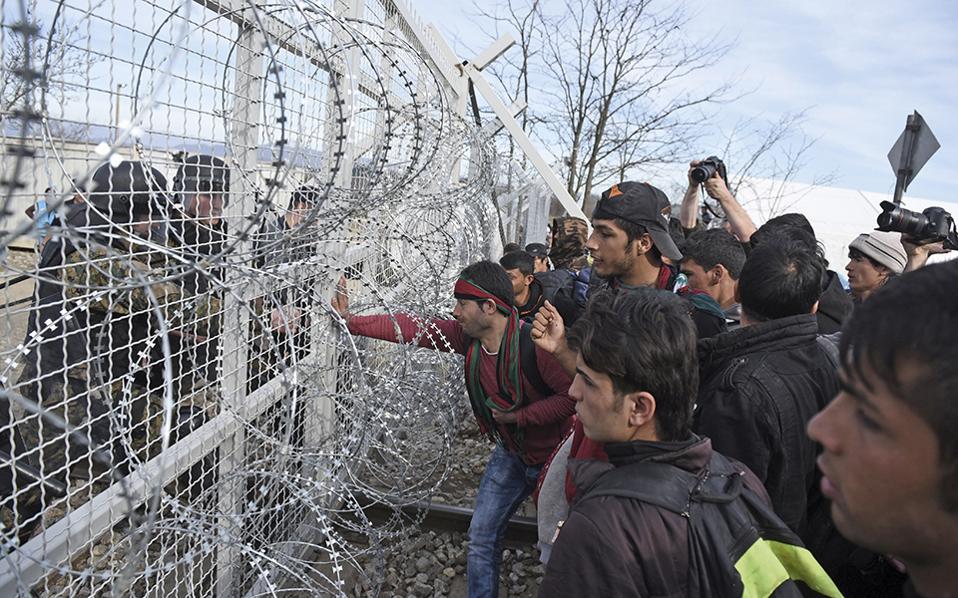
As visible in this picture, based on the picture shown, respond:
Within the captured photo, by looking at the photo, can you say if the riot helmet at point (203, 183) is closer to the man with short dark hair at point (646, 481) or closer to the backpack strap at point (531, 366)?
the man with short dark hair at point (646, 481)

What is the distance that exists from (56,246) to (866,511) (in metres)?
2.29

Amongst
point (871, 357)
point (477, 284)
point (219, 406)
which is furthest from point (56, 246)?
point (871, 357)

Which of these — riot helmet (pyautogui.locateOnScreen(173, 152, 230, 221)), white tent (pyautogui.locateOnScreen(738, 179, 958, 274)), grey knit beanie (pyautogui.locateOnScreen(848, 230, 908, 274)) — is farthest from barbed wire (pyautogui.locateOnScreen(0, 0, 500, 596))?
white tent (pyautogui.locateOnScreen(738, 179, 958, 274))

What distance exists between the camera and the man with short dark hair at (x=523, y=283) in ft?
13.8

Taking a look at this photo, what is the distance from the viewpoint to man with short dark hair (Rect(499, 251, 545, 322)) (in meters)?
4.22

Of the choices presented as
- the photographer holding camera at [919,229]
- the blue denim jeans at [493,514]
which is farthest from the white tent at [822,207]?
the blue denim jeans at [493,514]

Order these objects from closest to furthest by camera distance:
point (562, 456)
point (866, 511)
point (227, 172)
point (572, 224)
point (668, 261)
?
point (866, 511)
point (562, 456)
point (227, 172)
point (668, 261)
point (572, 224)

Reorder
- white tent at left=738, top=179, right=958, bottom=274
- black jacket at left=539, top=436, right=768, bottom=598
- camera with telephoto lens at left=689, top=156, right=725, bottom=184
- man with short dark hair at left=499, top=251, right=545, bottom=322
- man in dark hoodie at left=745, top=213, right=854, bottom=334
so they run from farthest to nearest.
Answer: white tent at left=738, top=179, right=958, bottom=274 → man with short dark hair at left=499, top=251, right=545, bottom=322 → camera with telephoto lens at left=689, top=156, right=725, bottom=184 → man in dark hoodie at left=745, top=213, right=854, bottom=334 → black jacket at left=539, top=436, right=768, bottom=598

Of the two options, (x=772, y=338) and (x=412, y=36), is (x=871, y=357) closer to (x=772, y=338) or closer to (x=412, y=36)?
(x=772, y=338)

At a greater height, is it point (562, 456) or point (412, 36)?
point (412, 36)

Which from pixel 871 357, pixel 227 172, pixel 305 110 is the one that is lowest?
pixel 871 357

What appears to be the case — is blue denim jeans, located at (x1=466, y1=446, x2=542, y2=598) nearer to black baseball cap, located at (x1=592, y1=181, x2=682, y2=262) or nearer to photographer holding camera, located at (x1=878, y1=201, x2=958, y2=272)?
black baseball cap, located at (x1=592, y1=181, x2=682, y2=262)

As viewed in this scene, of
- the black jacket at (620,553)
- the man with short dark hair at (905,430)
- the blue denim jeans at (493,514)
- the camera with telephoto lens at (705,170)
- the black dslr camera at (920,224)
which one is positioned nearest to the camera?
the man with short dark hair at (905,430)

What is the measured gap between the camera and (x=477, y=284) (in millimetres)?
3047
